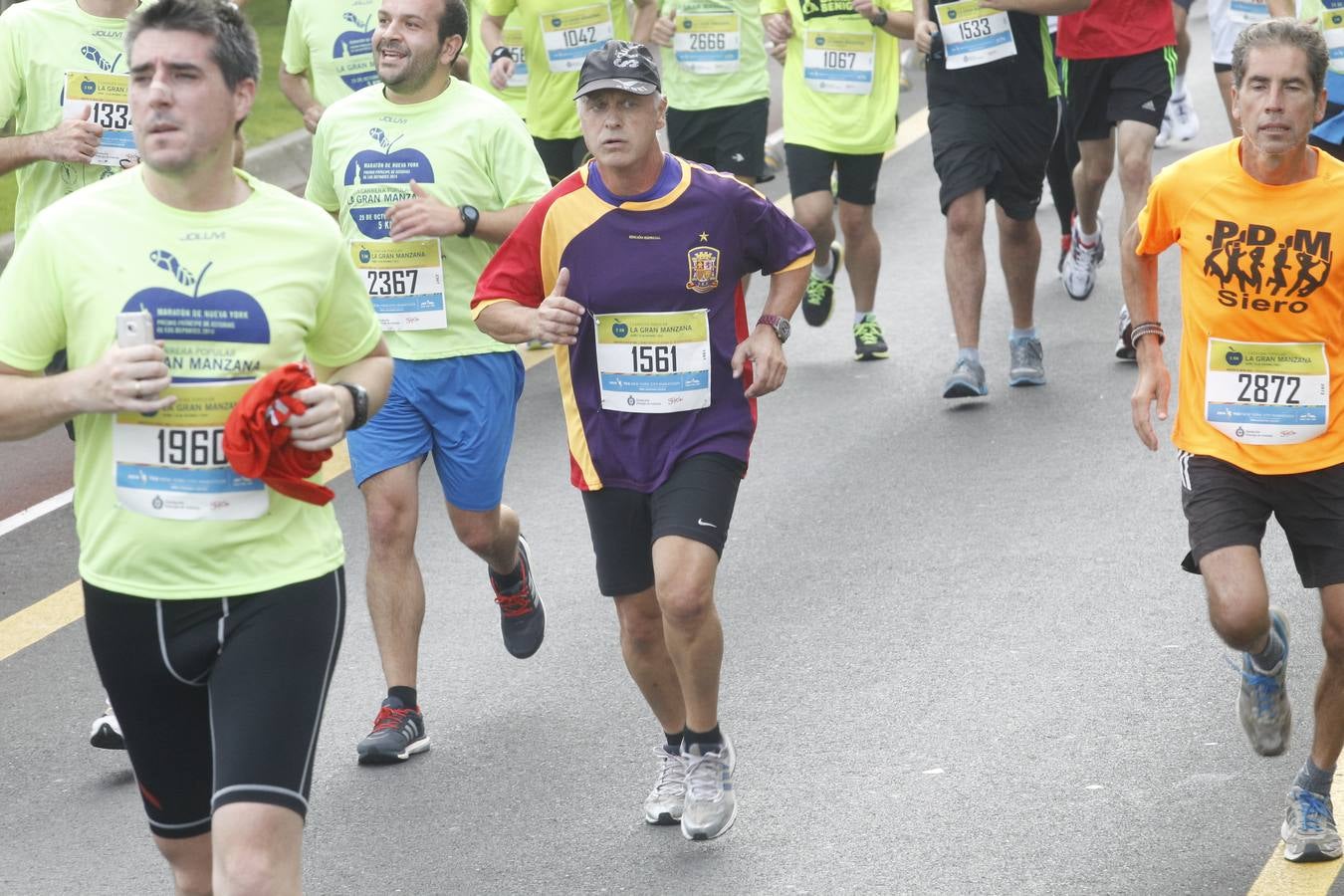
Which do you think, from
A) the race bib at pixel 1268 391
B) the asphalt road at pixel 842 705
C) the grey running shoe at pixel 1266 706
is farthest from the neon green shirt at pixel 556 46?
the grey running shoe at pixel 1266 706

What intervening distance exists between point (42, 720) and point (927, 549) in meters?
3.05

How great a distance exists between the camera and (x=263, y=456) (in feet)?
13.0

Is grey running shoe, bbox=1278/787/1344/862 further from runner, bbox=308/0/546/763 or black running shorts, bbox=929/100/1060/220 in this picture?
black running shorts, bbox=929/100/1060/220

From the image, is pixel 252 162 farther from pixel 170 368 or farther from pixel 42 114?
pixel 170 368

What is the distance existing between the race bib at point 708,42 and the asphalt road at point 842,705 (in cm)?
252

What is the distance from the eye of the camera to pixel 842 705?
6.32 meters

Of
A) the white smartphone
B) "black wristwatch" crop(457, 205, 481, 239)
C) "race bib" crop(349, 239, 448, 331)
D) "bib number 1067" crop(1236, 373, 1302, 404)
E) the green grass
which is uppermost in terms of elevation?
the white smartphone

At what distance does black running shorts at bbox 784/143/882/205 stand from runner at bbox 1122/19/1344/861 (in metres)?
4.81

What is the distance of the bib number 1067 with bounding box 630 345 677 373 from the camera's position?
5.57 m

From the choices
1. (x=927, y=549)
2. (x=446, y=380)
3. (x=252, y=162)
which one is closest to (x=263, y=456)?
(x=446, y=380)

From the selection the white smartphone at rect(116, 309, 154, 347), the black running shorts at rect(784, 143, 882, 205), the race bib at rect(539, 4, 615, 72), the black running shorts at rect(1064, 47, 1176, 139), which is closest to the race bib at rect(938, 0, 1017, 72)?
the black running shorts at rect(1064, 47, 1176, 139)

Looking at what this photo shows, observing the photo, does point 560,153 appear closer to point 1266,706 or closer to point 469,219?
point 469,219

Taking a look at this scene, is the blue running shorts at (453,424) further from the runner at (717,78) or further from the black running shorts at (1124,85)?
the runner at (717,78)

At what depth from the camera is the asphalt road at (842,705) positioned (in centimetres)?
539
